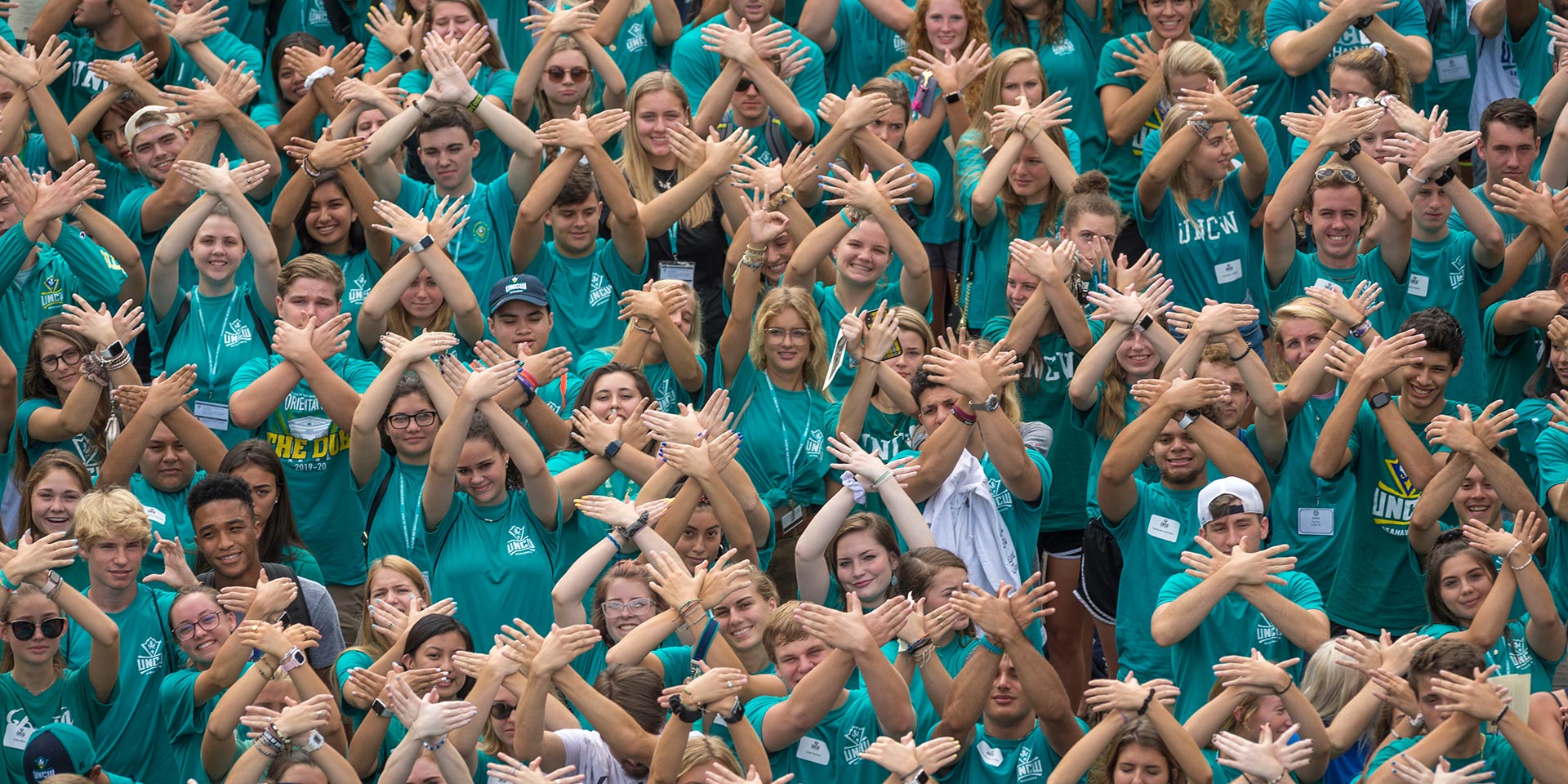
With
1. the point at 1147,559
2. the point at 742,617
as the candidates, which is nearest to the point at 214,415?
the point at 742,617

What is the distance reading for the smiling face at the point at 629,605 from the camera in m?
7.57

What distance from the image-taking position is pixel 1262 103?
10758mm

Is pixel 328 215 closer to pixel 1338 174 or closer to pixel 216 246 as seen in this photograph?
pixel 216 246

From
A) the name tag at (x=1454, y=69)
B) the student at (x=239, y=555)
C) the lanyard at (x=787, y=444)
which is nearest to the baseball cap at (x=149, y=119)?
the student at (x=239, y=555)

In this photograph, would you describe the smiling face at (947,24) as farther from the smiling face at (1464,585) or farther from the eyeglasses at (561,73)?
the smiling face at (1464,585)

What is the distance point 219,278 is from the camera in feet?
29.7

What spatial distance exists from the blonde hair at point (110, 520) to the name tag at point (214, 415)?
46.5 inches

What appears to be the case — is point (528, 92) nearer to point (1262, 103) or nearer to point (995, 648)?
point (1262, 103)

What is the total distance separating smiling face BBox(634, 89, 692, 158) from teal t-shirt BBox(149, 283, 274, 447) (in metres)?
1.91

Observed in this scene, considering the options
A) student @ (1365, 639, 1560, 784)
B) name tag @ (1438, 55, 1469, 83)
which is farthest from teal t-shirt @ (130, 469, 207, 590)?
name tag @ (1438, 55, 1469, 83)

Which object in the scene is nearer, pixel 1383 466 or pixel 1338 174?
pixel 1383 466

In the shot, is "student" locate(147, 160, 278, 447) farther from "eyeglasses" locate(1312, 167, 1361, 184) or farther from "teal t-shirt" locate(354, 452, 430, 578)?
"eyeglasses" locate(1312, 167, 1361, 184)

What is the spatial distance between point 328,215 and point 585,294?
1.24 metres

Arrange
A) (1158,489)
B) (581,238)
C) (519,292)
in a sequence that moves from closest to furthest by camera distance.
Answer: (1158,489) < (519,292) < (581,238)
